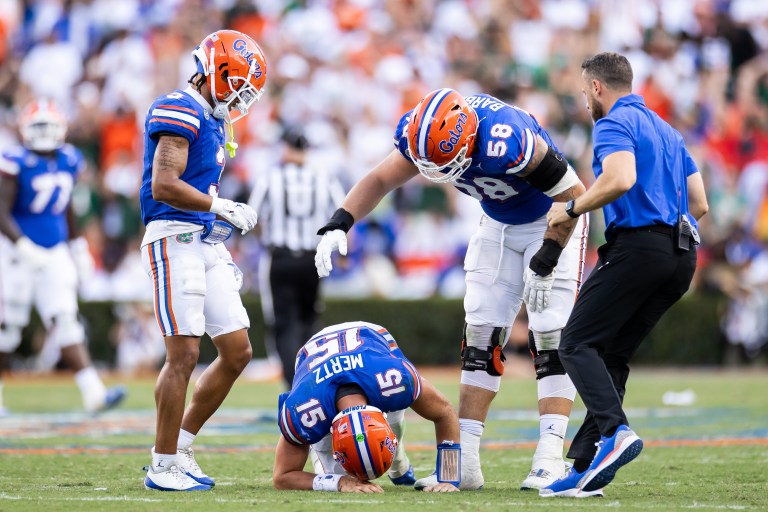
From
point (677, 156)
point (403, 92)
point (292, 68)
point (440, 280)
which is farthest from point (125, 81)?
point (677, 156)

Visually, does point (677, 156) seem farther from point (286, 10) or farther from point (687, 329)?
point (286, 10)

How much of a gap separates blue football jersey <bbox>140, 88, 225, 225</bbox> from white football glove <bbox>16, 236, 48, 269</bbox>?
4.27 metres

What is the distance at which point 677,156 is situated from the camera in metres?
5.35

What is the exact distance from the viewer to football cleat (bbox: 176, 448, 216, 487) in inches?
223

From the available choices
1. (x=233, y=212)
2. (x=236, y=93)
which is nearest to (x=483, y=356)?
(x=233, y=212)

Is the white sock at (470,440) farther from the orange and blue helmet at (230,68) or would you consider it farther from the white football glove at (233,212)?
the orange and blue helmet at (230,68)

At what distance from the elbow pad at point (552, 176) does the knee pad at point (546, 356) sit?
0.70 m

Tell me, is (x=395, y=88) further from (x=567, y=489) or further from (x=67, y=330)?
(x=567, y=489)

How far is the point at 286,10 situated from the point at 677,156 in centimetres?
1286

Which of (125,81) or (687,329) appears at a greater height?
(125,81)

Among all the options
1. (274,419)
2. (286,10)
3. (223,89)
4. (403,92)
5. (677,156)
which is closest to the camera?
(677,156)

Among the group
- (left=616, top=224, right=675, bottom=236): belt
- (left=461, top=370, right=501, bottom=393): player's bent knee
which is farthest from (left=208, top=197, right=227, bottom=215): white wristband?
(left=616, top=224, right=675, bottom=236): belt

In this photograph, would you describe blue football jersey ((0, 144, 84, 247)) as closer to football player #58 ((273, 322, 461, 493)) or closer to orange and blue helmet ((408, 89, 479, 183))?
football player #58 ((273, 322, 461, 493))

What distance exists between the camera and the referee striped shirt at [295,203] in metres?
9.45
